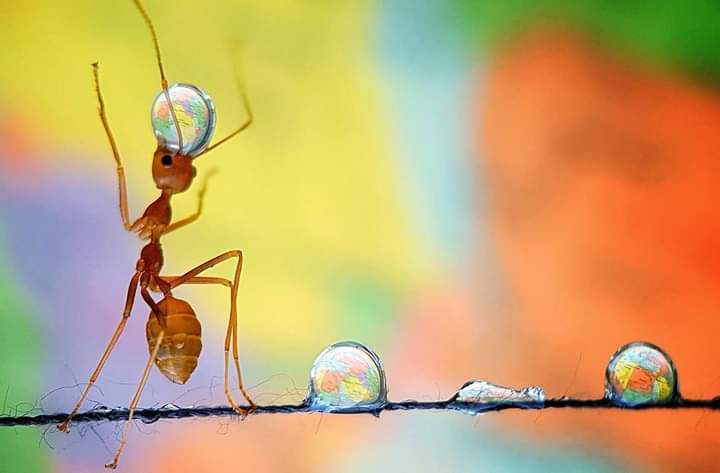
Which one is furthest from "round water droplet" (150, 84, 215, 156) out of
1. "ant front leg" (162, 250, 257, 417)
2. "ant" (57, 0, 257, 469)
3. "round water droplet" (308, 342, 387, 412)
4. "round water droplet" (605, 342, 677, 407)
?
"round water droplet" (605, 342, 677, 407)

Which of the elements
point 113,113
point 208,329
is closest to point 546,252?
point 208,329

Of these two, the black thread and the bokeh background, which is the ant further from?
the bokeh background

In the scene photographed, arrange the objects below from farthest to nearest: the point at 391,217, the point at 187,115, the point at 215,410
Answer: the point at 391,217 < the point at 187,115 < the point at 215,410

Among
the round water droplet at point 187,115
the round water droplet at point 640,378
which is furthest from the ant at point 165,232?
the round water droplet at point 640,378

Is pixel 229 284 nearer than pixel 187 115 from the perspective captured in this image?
No

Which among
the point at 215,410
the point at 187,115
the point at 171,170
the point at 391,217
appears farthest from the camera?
the point at 391,217

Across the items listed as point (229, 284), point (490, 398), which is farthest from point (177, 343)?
point (490, 398)

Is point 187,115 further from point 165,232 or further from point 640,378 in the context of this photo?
point 640,378

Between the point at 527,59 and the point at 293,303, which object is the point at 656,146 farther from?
the point at 293,303
